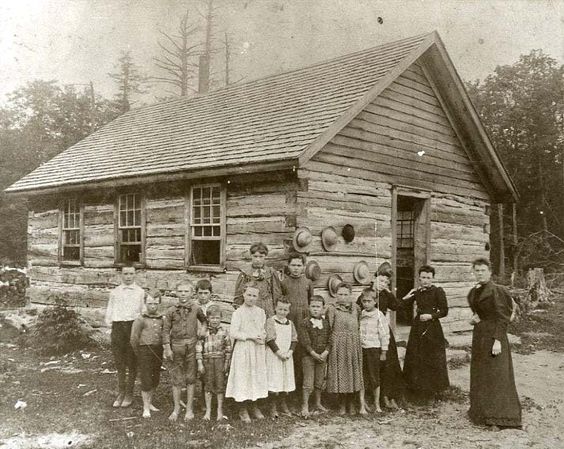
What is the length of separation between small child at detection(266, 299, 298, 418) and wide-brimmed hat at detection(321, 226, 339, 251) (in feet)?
6.67

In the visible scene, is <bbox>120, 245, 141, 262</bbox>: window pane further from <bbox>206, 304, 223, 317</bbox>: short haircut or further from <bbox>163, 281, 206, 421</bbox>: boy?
<bbox>206, 304, 223, 317</bbox>: short haircut

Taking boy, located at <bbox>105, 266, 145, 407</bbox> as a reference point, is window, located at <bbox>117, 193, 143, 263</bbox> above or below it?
above

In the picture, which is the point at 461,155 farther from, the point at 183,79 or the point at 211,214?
the point at 183,79

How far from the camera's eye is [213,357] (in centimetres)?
666

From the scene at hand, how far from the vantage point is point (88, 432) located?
617 cm

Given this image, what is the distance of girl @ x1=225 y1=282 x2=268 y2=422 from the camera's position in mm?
6516

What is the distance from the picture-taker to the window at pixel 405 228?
13.7 metres

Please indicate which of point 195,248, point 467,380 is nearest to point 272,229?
point 195,248

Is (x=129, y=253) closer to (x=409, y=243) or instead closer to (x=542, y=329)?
(x=409, y=243)

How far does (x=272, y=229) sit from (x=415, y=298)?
2.51m

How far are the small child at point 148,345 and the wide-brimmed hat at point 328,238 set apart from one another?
289cm

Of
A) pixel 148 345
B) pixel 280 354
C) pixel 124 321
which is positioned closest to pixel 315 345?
pixel 280 354

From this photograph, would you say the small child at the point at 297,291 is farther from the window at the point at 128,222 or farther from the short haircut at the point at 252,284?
the window at the point at 128,222

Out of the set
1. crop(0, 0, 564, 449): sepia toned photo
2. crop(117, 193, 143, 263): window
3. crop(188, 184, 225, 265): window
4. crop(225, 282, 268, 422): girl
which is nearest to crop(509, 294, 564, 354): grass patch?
crop(0, 0, 564, 449): sepia toned photo
